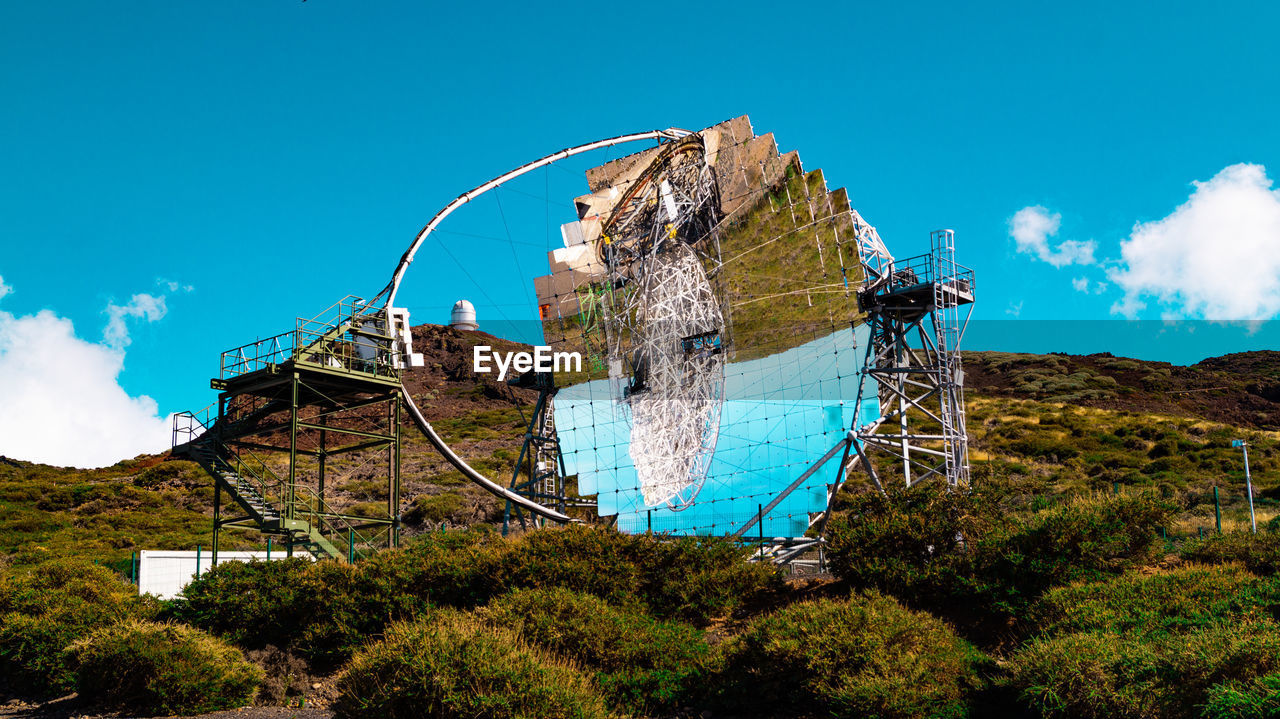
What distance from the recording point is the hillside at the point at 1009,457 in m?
43.0

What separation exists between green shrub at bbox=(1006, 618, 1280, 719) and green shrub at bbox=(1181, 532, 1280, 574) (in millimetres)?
5276

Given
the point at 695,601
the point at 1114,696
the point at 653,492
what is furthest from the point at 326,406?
the point at 1114,696

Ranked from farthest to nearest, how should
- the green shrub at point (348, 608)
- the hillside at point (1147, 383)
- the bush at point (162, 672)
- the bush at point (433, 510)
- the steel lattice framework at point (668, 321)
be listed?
the hillside at point (1147, 383) < the bush at point (433, 510) < the steel lattice framework at point (668, 321) < the green shrub at point (348, 608) < the bush at point (162, 672)

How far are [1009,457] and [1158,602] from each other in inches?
1549

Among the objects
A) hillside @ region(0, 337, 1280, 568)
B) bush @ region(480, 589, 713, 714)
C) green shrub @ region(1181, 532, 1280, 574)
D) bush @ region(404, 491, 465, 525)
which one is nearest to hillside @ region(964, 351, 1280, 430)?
hillside @ region(0, 337, 1280, 568)

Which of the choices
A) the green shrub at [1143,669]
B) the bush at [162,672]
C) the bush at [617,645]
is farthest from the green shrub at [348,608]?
the green shrub at [1143,669]

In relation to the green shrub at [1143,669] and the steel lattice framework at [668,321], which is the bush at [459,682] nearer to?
the green shrub at [1143,669]

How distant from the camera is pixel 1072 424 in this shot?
60000mm

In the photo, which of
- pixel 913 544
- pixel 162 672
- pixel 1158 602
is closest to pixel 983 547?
pixel 913 544

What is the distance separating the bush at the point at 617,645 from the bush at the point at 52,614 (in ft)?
32.2

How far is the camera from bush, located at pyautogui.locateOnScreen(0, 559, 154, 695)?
20.5 m

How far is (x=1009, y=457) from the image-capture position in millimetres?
52281

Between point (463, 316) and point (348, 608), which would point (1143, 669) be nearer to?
point (348, 608)

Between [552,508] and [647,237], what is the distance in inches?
325
